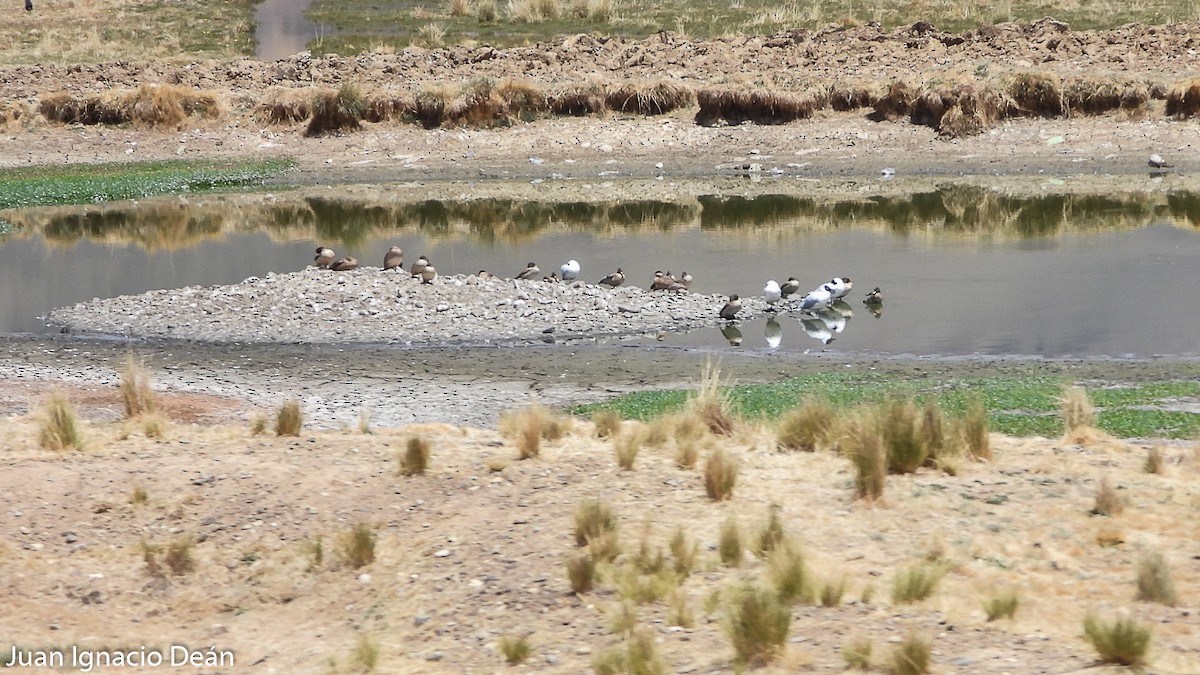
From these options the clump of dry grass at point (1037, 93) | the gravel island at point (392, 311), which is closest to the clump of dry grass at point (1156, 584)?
the gravel island at point (392, 311)

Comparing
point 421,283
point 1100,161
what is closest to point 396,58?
point 1100,161

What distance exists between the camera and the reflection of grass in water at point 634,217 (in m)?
30.1

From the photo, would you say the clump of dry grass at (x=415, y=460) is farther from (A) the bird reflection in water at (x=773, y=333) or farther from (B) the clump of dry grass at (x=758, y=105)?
(B) the clump of dry grass at (x=758, y=105)

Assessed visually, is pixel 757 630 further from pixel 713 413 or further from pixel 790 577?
pixel 713 413

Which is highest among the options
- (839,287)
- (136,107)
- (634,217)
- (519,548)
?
(519,548)

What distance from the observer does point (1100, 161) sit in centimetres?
3700

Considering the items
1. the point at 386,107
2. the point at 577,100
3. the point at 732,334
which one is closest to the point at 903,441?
the point at 732,334

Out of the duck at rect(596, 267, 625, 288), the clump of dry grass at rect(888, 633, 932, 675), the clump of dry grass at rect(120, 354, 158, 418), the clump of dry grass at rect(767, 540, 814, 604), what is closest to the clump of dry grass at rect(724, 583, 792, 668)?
the clump of dry grass at rect(767, 540, 814, 604)

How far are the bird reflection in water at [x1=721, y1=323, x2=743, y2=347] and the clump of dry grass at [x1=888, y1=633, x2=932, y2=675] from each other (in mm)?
12452

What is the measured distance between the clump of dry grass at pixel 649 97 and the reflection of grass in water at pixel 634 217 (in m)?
7.87

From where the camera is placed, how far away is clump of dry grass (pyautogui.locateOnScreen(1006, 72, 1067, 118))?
39.0m

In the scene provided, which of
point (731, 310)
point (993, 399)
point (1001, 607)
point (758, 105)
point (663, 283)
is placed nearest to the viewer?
point (1001, 607)

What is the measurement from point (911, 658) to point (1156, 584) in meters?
1.85

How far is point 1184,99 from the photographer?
125 feet
